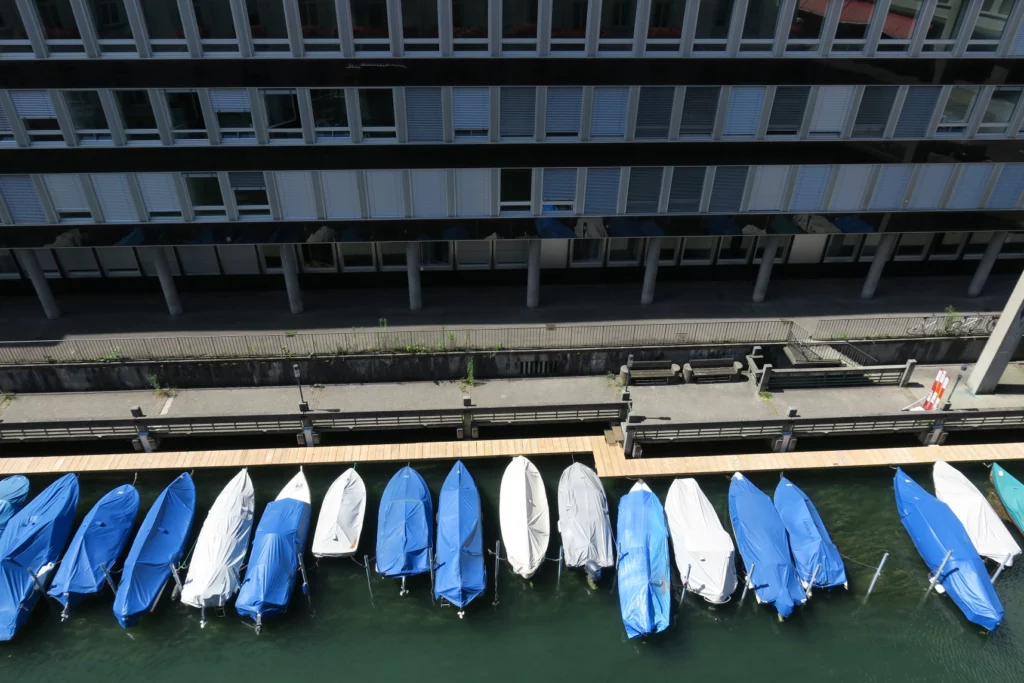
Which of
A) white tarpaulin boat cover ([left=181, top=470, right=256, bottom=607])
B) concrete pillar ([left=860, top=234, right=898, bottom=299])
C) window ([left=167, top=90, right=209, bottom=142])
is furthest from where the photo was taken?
concrete pillar ([left=860, top=234, right=898, bottom=299])

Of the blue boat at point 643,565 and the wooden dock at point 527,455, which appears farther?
the wooden dock at point 527,455

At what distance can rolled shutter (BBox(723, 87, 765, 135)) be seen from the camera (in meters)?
27.3

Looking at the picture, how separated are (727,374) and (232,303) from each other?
2399cm

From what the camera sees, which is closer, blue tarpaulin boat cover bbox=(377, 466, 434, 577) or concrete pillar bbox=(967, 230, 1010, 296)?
blue tarpaulin boat cover bbox=(377, 466, 434, 577)

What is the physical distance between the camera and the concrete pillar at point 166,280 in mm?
29859

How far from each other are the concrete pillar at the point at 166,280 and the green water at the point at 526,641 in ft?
46.9

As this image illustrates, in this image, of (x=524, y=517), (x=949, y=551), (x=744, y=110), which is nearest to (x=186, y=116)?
(x=524, y=517)

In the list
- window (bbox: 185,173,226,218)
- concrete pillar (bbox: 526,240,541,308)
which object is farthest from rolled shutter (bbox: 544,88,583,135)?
window (bbox: 185,173,226,218)

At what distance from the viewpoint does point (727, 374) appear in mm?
29281

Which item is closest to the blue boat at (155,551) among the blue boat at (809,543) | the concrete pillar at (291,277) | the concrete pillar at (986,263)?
the concrete pillar at (291,277)

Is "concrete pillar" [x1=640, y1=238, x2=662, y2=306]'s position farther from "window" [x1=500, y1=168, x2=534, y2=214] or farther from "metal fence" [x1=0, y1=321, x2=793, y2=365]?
"window" [x1=500, y1=168, x2=534, y2=214]

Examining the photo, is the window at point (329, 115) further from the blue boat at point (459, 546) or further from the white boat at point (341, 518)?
the blue boat at point (459, 546)

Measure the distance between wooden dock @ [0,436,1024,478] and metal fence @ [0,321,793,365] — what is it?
429 cm

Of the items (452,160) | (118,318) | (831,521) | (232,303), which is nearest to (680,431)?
(831,521)
